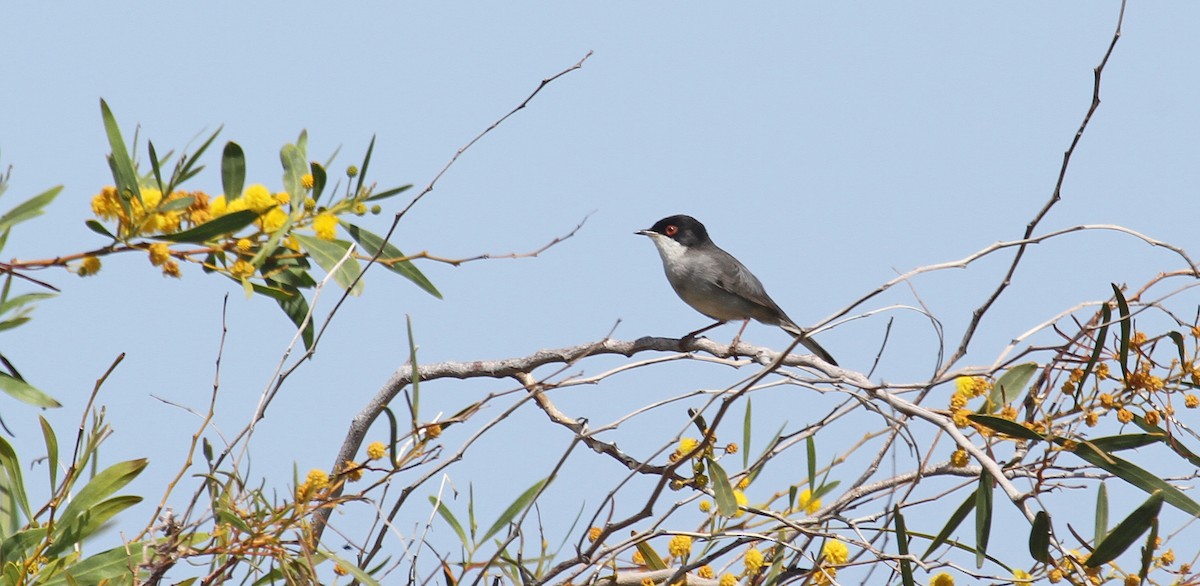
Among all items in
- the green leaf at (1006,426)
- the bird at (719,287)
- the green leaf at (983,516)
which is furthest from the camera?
the bird at (719,287)

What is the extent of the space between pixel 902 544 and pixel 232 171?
2139 millimetres

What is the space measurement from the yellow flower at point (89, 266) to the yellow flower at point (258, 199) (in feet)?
1.40

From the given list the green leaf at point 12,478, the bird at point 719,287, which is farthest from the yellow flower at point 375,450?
the bird at point 719,287

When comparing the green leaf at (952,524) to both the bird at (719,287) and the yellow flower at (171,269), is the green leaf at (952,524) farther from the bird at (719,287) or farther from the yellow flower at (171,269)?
the bird at (719,287)

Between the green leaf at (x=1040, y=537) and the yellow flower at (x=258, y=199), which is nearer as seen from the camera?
the green leaf at (x=1040, y=537)

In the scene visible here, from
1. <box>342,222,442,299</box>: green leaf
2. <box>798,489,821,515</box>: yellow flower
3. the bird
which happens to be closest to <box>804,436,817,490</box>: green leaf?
<box>798,489,821,515</box>: yellow flower

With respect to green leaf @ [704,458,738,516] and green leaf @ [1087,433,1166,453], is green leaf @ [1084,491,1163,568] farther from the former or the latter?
green leaf @ [704,458,738,516]

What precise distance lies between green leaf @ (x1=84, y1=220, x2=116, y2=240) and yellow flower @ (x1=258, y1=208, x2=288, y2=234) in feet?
1.31

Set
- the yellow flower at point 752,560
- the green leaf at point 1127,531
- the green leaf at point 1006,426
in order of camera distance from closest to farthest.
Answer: the green leaf at point 1127,531, the green leaf at point 1006,426, the yellow flower at point 752,560

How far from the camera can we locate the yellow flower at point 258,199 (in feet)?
10.7

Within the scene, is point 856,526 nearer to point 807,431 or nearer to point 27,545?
point 807,431

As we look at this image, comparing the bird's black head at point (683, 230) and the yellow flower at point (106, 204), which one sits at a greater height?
the bird's black head at point (683, 230)

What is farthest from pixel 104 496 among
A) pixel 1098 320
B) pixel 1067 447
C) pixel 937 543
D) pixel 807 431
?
pixel 1098 320

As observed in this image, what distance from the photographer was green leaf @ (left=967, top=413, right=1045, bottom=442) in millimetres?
2814
